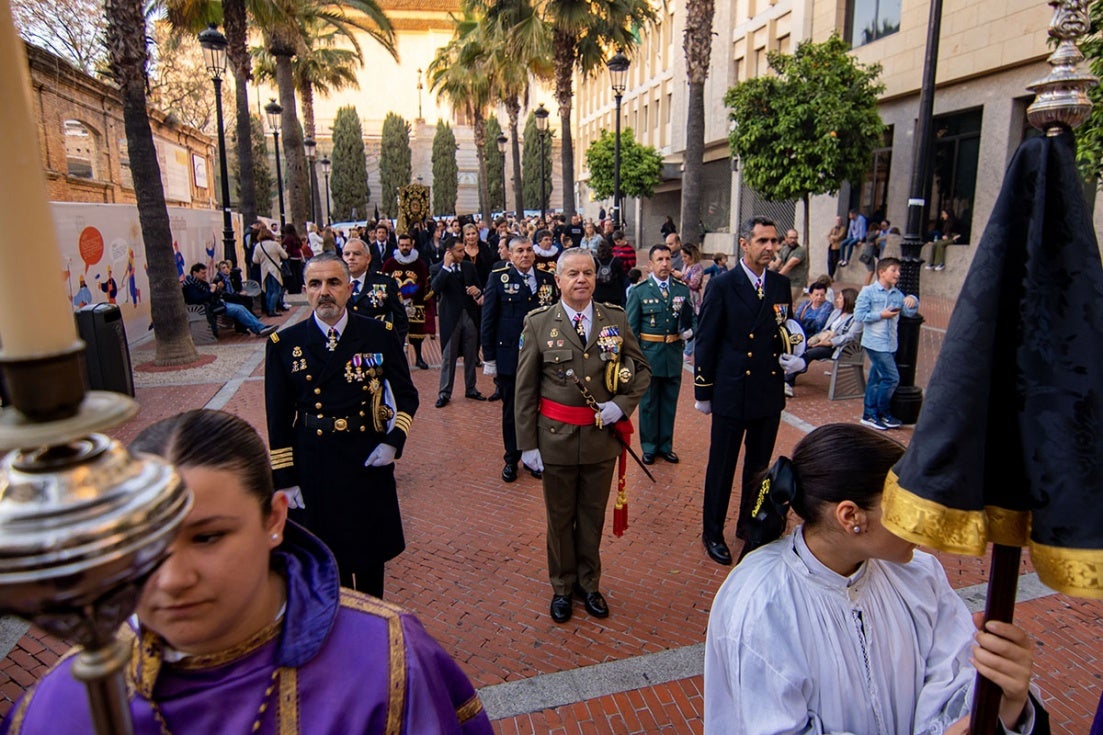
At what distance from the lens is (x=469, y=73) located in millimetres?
31688

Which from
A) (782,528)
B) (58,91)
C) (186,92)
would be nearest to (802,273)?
(782,528)

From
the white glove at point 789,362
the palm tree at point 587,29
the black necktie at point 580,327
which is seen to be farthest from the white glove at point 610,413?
the palm tree at point 587,29

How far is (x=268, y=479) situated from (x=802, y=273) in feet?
41.0

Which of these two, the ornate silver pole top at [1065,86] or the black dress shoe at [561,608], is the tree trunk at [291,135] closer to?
the black dress shoe at [561,608]

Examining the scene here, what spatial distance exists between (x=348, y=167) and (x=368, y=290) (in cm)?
5855

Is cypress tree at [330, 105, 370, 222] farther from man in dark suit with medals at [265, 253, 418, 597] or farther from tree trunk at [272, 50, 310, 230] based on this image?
man in dark suit with medals at [265, 253, 418, 597]

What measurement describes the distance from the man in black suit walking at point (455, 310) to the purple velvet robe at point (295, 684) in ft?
26.0

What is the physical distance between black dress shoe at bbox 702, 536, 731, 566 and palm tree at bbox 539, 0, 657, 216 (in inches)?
751

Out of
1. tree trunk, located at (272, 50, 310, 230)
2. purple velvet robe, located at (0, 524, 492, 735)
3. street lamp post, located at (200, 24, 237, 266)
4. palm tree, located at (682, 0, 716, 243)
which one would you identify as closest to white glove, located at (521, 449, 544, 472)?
purple velvet robe, located at (0, 524, 492, 735)

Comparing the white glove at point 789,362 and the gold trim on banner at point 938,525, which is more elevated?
the gold trim on banner at point 938,525

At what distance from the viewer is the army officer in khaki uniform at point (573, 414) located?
4344 millimetres

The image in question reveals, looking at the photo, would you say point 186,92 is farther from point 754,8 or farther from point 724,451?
point 724,451

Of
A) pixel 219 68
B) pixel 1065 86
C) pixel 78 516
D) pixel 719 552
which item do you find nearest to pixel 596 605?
pixel 719 552

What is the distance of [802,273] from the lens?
12.8m
